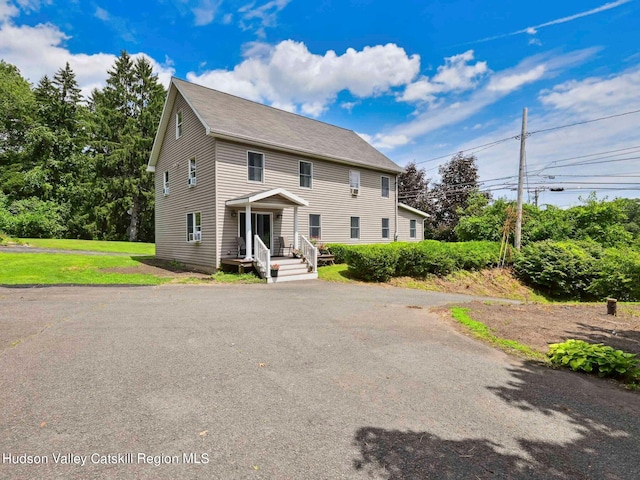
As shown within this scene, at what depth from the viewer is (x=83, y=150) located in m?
35.4

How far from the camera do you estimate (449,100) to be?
2200 centimetres

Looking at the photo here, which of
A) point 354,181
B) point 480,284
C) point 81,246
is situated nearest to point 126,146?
point 81,246

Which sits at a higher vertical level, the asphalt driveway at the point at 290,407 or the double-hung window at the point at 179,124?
the double-hung window at the point at 179,124

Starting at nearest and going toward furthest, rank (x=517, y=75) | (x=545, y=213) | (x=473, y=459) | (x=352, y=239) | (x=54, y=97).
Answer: (x=473, y=459) < (x=517, y=75) < (x=352, y=239) < (x=545, y=213) < (x=54, y=97)

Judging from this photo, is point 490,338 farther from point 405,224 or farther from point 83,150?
point 83,150

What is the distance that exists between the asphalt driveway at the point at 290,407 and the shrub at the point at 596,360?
0.30 metres

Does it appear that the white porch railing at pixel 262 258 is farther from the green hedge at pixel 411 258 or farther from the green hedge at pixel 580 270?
the green hedge at pixel 580 270

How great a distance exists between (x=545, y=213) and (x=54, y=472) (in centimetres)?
2546

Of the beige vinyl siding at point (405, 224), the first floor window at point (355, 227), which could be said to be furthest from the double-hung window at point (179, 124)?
the beige vinyl siding at point (405, 224)

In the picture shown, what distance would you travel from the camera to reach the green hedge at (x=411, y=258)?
13477 mm

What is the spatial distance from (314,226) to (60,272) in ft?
36.4

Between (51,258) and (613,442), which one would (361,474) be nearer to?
(613,442)

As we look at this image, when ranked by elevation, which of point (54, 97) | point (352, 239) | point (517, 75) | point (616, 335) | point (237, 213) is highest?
point (54, 97)

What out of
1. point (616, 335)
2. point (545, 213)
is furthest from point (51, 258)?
point (545, 213)
